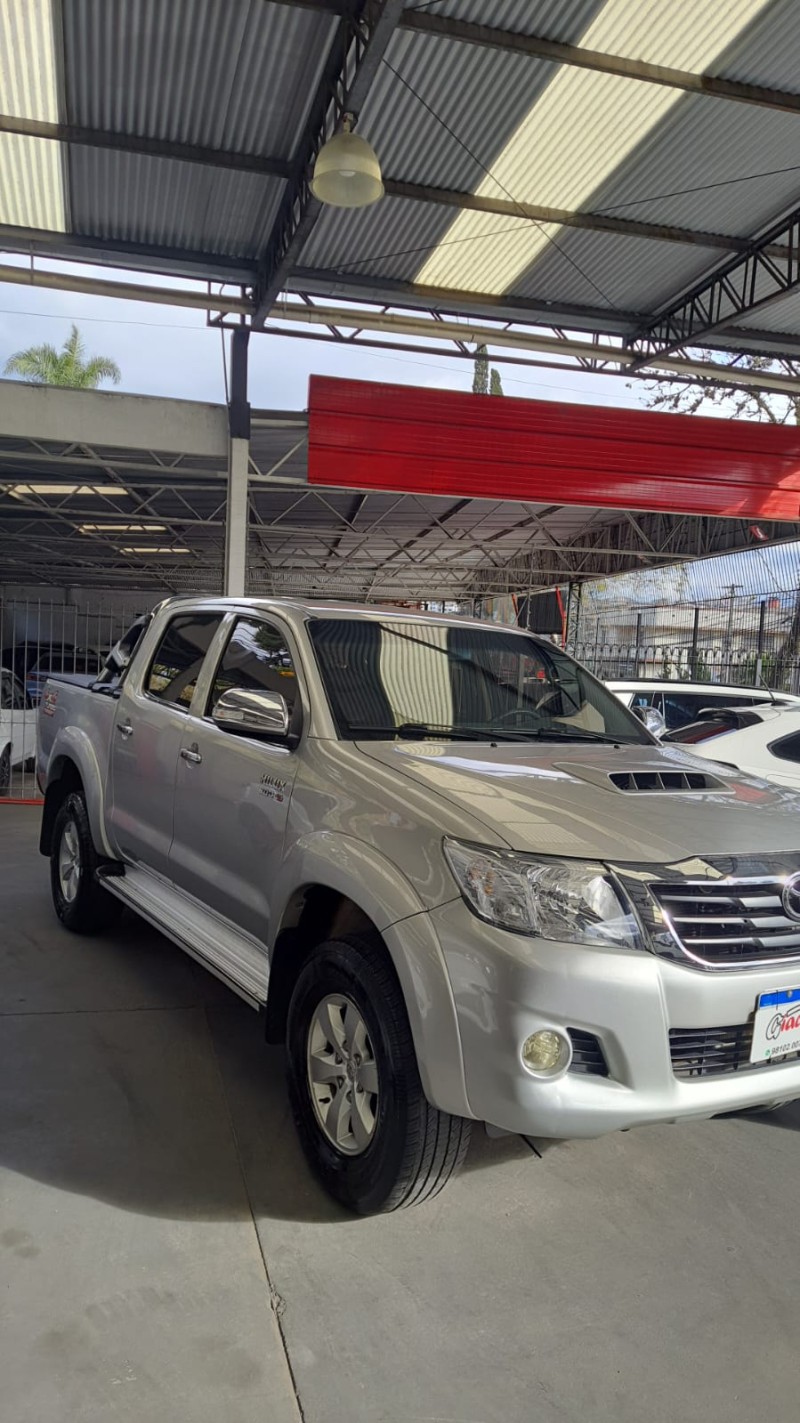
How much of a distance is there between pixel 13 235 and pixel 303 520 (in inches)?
407

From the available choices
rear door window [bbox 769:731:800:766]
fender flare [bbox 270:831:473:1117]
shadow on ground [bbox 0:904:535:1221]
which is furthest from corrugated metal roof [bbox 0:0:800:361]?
fender flare [bbox 270:831:473:1117]

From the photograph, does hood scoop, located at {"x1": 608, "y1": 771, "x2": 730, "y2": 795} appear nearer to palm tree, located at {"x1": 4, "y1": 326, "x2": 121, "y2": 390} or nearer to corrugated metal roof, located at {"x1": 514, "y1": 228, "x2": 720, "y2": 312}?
corrugated metal roof, located at {"x1": 514, "y1": 228, "x2": 720, "y2": 312}

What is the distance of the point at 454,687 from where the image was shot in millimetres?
3748

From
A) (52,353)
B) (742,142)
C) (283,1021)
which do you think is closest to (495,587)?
(52,353)

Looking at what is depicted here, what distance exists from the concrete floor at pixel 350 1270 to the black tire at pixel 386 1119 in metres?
0.16

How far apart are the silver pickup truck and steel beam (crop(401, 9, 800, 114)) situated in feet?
19.3

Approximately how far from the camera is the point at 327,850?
289 cm

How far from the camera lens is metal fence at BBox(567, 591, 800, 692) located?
18344 millimetres

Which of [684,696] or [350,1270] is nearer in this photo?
[350,1270]

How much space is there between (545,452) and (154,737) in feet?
29.5

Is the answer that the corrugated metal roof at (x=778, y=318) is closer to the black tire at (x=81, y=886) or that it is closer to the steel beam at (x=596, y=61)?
the steel beam at (x=596, y=61)

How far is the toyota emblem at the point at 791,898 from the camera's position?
2.61 metres

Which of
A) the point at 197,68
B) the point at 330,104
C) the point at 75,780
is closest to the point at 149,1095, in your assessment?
the point at 75,780

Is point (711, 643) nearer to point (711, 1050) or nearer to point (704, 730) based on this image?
point (704, 730)
